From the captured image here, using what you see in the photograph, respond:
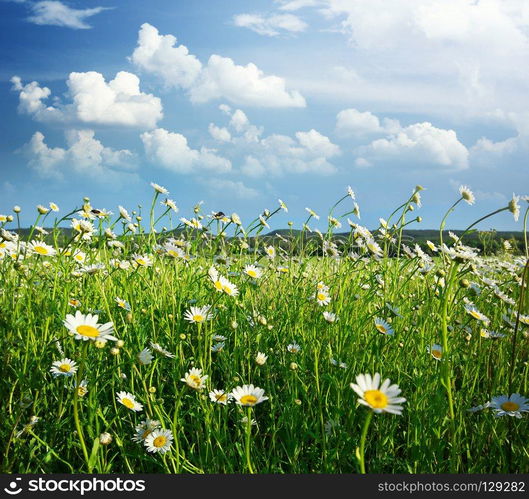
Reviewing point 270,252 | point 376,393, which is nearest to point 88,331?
point 376,393

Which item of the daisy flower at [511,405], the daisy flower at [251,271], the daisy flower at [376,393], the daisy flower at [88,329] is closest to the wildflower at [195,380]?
the daisy flower at [88,329]

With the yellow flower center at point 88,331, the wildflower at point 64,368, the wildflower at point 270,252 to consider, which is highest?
the wildflower at point 270,252

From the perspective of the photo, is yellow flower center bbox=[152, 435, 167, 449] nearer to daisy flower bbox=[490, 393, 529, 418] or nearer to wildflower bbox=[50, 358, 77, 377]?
wildflower bbox=[50, 358, 77, 377]

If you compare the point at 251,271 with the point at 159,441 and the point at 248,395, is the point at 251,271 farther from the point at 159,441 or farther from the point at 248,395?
the point at 159,441

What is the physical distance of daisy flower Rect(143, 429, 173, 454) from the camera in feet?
5.47

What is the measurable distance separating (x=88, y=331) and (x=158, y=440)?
55 cm

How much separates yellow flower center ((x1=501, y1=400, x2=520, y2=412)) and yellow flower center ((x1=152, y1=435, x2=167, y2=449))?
3.79 ft

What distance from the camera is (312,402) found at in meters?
2.15

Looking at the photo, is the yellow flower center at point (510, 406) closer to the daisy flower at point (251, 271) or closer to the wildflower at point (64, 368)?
the daisy flower at point (251, 271)

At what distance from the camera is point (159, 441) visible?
1.70m

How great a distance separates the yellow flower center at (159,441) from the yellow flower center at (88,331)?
0.53 metres

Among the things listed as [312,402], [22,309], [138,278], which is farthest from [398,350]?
[22,309]

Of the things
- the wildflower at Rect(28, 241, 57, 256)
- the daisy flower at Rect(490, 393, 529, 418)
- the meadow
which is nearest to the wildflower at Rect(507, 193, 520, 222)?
the meadow

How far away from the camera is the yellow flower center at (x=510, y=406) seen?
173cm
